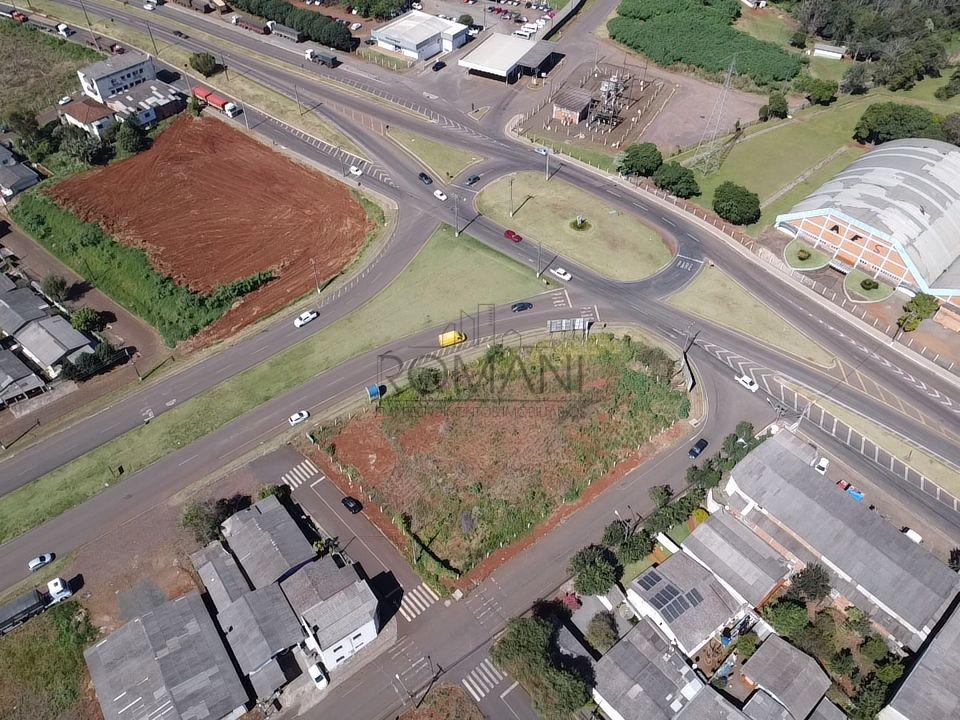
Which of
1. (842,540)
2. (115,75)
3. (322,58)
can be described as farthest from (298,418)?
(322,58)

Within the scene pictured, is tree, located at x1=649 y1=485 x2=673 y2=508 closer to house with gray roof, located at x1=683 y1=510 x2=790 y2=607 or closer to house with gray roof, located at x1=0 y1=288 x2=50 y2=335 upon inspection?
house with gray roof, located at x1=683 y1=510 x2=790 y2=607

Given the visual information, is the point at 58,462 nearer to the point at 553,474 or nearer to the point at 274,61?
the point at 553,474

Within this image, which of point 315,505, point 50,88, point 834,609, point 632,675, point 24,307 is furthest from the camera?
point 50,88

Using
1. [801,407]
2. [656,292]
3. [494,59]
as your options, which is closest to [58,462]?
[656,292]

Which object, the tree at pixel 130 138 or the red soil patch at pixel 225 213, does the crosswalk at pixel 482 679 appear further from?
the tree at pixel 130 138

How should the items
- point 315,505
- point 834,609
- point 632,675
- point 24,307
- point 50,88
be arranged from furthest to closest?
point 50,88 < point 24,307 < point 315,505 < point 834,609 < point 632,675

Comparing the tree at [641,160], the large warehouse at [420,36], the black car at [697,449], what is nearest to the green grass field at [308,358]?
the black car at [697,449]
